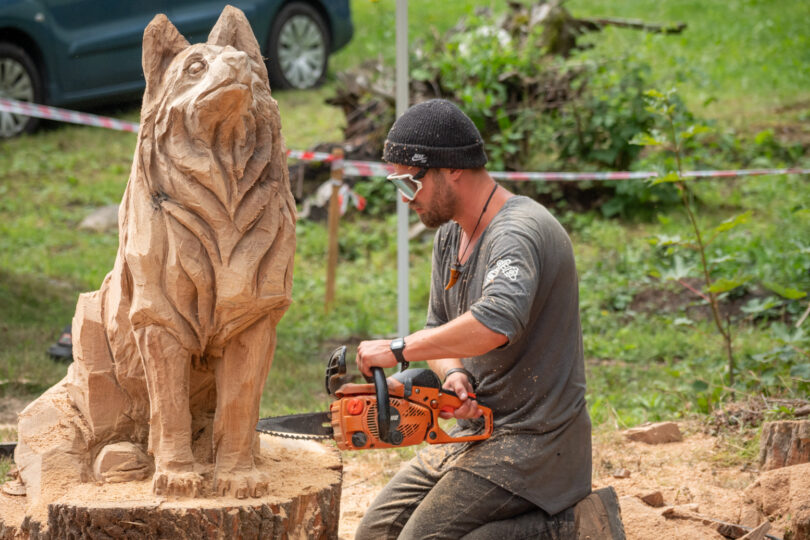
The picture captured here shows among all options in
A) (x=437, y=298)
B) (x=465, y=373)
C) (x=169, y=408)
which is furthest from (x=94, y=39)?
(x=465, y=373)

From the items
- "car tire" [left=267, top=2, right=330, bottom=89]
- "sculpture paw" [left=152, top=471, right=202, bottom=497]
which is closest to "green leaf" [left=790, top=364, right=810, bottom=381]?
"sculpture paw" [left=152, top=471, right=202, bottom=497]

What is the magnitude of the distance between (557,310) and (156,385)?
1.48 m

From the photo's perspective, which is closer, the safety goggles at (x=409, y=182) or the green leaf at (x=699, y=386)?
the safety goggles at (x=409, y=182)

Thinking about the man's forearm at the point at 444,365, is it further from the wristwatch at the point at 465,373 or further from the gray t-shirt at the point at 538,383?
the gray t-shirt at the point at 538,383

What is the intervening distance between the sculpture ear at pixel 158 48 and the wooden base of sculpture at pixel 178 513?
1474mm

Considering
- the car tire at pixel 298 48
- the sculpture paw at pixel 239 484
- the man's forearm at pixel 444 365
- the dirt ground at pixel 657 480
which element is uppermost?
the car tire at pixel 298 48

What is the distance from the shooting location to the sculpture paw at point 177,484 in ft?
10.3

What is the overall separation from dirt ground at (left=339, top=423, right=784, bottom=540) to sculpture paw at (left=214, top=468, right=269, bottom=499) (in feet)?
4.49

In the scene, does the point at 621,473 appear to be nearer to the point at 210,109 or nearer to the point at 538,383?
the point at 538,383

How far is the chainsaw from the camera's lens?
3.15 m

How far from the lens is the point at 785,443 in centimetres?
467

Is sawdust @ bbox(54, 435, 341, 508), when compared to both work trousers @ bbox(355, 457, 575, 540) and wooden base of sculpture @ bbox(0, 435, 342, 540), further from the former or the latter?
work trousers @ bbox(355, 457, 575, 540)

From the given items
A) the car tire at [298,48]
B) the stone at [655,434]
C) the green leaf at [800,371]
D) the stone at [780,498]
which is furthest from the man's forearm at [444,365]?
the car tire at [298,48]

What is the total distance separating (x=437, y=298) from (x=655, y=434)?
2.41m
